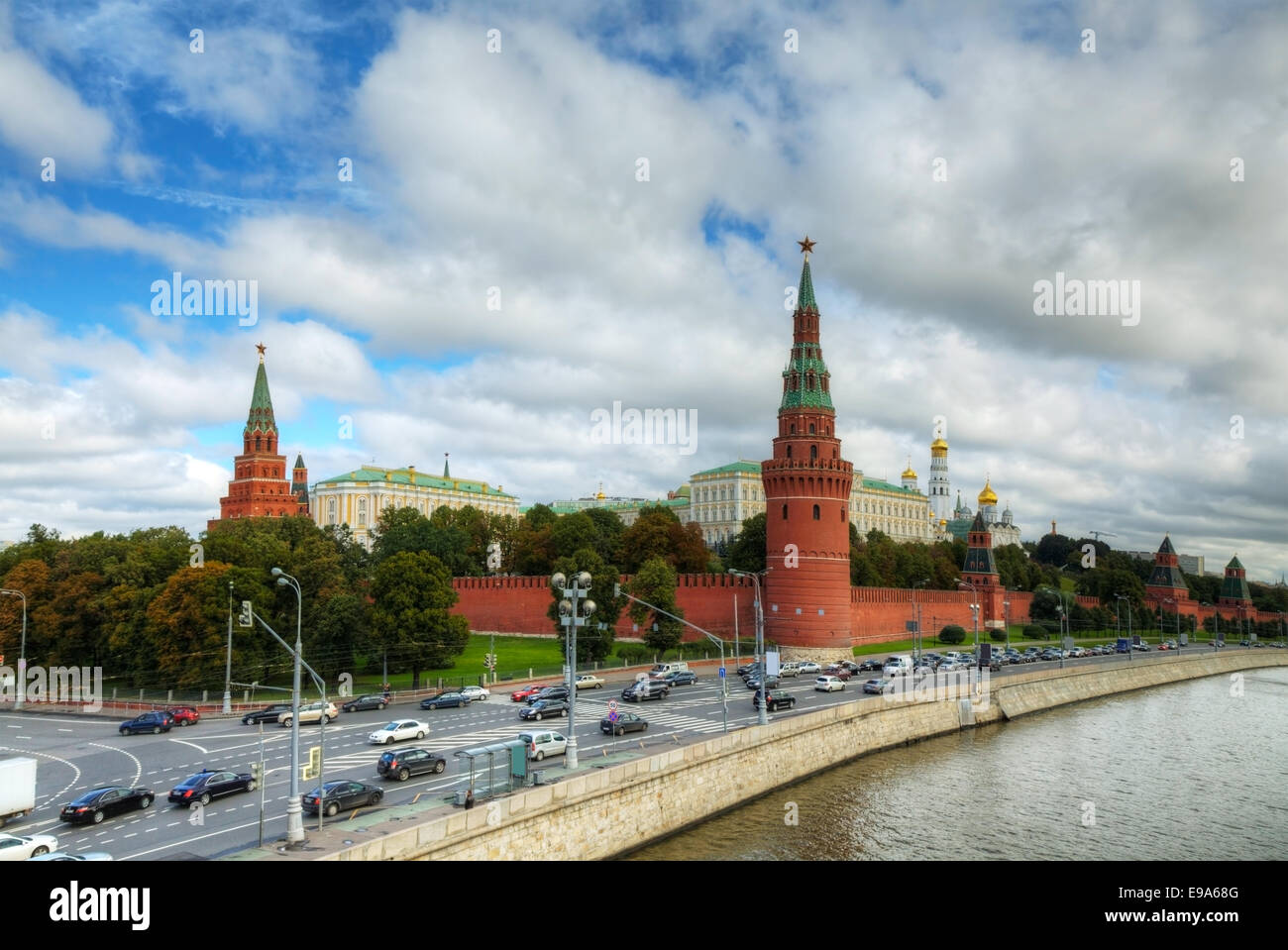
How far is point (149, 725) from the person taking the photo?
126ft

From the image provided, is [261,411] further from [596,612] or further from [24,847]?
[24,847]

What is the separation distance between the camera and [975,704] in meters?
51.4

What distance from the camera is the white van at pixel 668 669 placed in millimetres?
50875

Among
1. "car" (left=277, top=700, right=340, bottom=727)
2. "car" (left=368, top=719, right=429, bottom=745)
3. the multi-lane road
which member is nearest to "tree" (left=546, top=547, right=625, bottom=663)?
the multi-lane road

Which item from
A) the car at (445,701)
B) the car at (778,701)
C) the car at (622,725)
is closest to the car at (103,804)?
the car at (622,725)

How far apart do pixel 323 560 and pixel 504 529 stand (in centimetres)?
5106

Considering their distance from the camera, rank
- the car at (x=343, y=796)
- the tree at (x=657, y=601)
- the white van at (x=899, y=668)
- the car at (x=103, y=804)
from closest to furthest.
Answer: the car at (x=343, y=796), the car at (x=103, y=804), the white van at (x=899, y=668), the tree at (x=657, y=601)

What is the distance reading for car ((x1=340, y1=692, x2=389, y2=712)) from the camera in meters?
42.6

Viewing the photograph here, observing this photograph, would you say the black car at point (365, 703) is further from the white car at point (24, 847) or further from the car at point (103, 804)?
the white car at point (24, 847)

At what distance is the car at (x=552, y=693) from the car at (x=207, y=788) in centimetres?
1677
